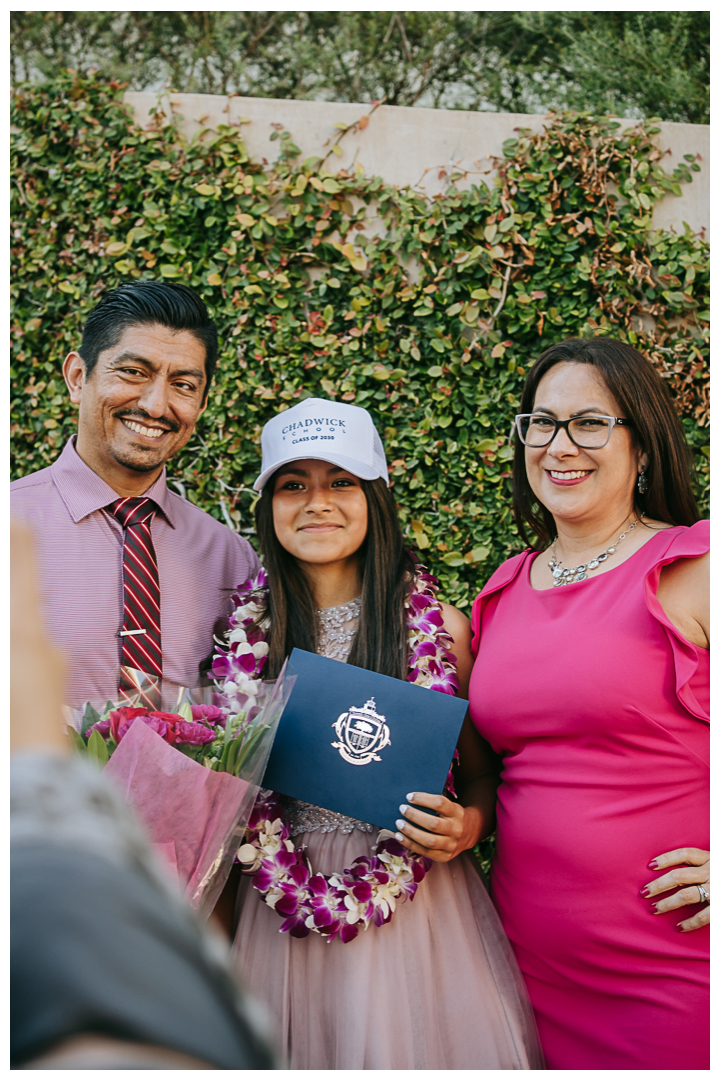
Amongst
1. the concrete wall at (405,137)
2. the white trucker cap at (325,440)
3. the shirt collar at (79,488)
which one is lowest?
the shirt collar at (79,488)

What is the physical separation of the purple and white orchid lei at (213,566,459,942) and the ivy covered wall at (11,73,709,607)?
144 cm

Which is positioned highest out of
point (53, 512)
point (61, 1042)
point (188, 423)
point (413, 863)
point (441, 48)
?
point (441, 48)

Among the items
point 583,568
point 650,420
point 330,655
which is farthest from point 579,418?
point 330,655

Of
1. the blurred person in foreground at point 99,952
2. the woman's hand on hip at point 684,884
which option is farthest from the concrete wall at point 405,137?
the blurred person in foreground at point 99,952

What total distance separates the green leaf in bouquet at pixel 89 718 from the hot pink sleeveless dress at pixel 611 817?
1.12 meters

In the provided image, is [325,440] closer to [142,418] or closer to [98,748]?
[142,418]

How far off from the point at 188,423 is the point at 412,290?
4.78 feet

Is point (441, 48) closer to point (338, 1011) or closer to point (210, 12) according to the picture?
point (210, 12)

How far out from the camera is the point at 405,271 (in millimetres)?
3543

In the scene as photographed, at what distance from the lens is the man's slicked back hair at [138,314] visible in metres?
2.54

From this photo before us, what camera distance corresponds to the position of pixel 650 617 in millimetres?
2021

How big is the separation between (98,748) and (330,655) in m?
0.93

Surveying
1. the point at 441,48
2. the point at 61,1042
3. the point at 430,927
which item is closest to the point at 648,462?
the point at 430,927

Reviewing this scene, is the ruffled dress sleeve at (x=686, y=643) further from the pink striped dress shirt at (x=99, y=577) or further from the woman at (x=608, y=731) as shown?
the pink striped dress shirt at (x=99, y=577)
